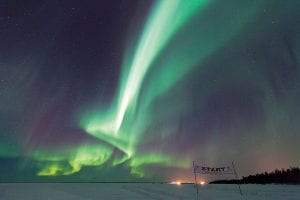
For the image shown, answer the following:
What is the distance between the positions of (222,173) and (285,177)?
481 feet

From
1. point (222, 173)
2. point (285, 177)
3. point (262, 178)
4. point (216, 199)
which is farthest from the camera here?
point (262, 178)

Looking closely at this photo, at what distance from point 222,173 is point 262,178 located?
155 meters

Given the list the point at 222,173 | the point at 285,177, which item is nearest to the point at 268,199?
the point at 222,173

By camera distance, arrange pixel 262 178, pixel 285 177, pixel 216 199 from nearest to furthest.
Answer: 1. pixel 216 199
2. pixel 285 177
3. pixel 262 178

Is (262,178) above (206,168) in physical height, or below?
above

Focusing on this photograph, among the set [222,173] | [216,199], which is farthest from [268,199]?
[222,173]

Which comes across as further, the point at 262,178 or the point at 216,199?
the point at 262,178

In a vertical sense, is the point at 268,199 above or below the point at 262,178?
below

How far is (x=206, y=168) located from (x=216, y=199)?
11225 mm

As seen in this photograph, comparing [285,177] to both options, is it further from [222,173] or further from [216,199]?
[222,173]

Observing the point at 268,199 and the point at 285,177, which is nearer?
the point at 268,199

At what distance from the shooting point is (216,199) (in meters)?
40.9

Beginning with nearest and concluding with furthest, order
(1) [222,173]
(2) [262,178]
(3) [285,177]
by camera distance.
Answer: (1) [222,173] < (3) [285,177] < (2) [262,178]

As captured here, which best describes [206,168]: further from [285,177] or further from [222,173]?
[285,177]
